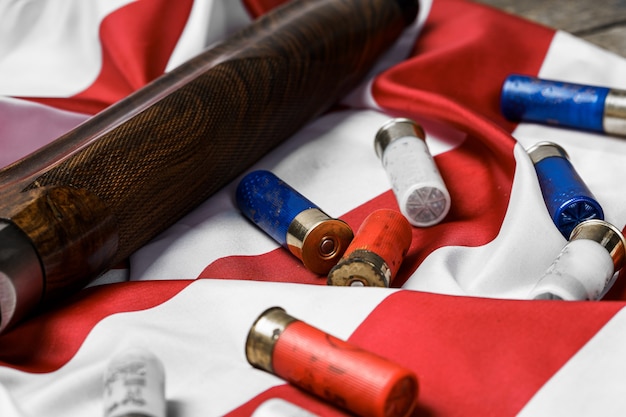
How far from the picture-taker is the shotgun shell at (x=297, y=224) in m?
1.48

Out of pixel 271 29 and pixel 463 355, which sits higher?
pixel 271 29

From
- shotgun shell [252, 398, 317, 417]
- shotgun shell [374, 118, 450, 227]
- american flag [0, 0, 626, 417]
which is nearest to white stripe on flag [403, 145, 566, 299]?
american flag [0, 0, 626, 417]

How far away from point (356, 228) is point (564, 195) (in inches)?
14.6

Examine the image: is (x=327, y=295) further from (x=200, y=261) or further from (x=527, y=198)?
(x=527, y=198)

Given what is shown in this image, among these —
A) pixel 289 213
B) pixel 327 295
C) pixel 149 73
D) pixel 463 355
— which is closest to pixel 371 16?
pixel 149 73

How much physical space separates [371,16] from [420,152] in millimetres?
555

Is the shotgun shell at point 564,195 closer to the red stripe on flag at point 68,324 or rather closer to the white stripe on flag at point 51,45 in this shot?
the red stripe on flag at point 68,324

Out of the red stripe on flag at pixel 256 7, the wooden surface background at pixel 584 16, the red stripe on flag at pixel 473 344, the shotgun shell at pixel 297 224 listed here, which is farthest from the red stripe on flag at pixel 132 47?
the wooden surface background at pixel 584 16

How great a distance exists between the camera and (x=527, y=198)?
153 cm

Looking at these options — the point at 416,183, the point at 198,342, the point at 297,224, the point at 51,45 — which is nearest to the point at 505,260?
the point at 416,183

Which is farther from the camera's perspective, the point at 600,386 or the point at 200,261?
the point at 200,261

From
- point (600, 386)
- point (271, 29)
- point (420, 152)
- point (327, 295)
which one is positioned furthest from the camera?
point (271, 29)

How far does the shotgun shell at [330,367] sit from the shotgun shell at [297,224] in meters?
0.26

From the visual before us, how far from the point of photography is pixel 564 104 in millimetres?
1869
